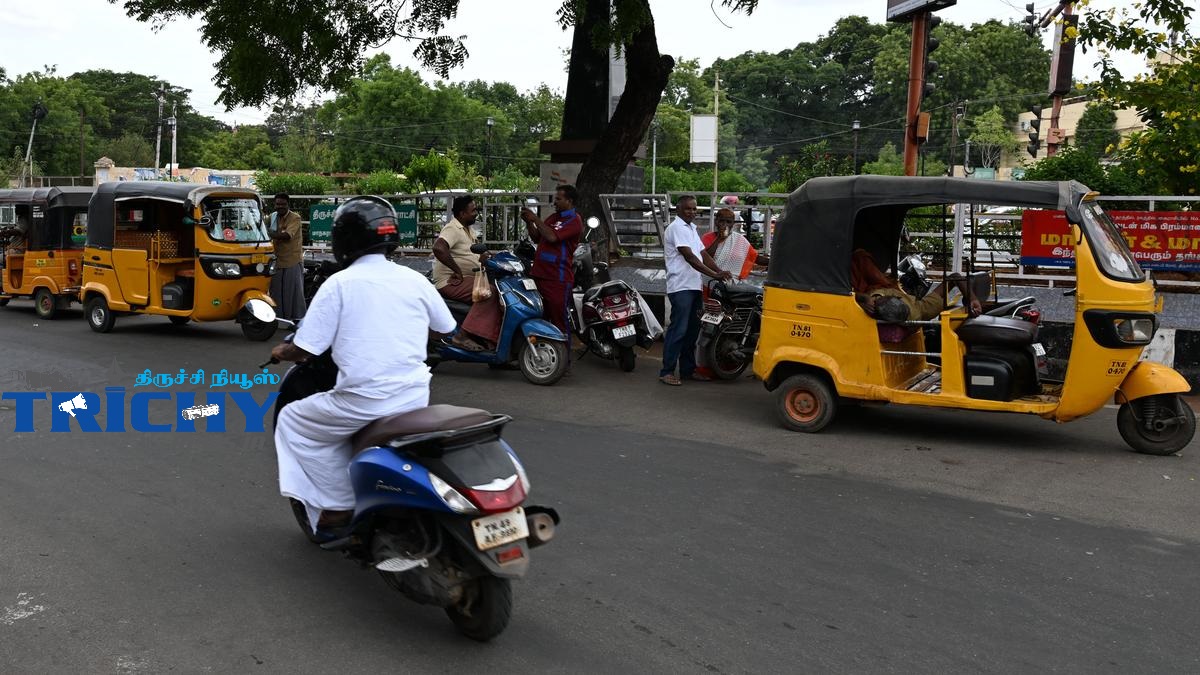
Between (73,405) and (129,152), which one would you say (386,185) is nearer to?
(73,405)

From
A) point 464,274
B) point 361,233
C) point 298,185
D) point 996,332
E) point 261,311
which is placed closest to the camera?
point 361,233

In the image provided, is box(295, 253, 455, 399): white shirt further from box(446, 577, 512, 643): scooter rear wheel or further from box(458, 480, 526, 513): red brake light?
box(446, 577, 512, 643): scooter rear wheel

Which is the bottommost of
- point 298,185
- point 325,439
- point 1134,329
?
point 325,439

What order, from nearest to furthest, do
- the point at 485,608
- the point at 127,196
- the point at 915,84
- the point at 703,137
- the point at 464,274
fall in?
1. the point at 485,608
2. the point at 464,274
3. the point at 127,196
4. the point at 915,84
5. the point at 703,137

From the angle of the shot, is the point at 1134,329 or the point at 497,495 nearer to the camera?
the point at 497,495

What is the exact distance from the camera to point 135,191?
43.0 feet

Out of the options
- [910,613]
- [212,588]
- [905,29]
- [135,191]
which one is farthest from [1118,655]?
[905,29]

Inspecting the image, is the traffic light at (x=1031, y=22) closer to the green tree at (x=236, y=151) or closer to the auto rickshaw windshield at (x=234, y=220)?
the auto rickshaw windshield at (x=234, y=220)

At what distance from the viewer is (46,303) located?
15312 mm

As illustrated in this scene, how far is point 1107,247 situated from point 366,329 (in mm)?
5325

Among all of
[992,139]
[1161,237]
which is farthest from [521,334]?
[992,139]

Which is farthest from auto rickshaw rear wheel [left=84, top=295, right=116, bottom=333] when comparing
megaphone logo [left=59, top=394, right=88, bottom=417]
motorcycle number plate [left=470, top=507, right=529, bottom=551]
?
motorcycle number plate [left=470, top=507, right=529, bottom=551]

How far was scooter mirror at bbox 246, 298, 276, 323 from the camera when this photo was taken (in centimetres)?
452

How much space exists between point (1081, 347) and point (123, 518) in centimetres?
595
